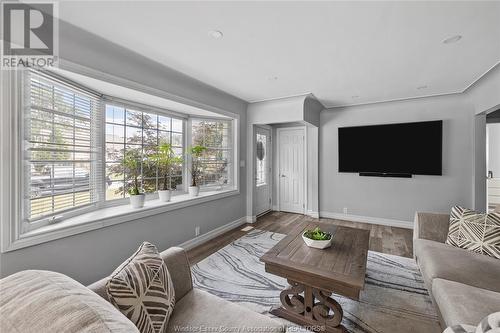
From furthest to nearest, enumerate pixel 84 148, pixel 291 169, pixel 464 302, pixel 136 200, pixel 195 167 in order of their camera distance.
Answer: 1. pixel 291 169
2. pixel 195 167
3. pixel 136 200
4. pixel 84 148
5. pixel 464 302

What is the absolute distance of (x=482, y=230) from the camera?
198 centimetres

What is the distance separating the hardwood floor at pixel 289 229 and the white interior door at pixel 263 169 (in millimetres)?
355

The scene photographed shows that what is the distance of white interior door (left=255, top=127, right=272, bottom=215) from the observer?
498 cm

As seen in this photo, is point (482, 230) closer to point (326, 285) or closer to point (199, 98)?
point (326, 285)

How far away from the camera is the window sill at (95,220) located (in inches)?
64.2

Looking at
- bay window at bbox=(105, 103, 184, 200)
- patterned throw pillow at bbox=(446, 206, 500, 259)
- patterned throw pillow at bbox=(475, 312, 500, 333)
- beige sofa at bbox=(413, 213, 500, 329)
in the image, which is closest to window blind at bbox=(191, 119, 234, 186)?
bay window at bbox=(105, 103, 184, 200)

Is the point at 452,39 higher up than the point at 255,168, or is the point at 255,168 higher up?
the point at 452,39

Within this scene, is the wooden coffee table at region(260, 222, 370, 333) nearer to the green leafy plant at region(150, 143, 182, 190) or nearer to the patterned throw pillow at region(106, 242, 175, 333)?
the patterned throw pillow at region(106, 242, 175, 333)

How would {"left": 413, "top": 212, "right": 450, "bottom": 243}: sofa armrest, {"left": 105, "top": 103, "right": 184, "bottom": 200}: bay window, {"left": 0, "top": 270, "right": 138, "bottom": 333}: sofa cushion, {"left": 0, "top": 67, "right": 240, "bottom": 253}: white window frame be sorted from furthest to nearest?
1. {"left": 105, "top": 103, "right": 184, "bottom": 200}: bay window
2. {"left": 413, "top": 212, "right": 450, "bottom": 243}: sofa armrest
3. {"left": 0, "top": 67, "right": 240, "bottom": 253}: white window frame
4. {"left": 0, "top": 270, "right": 138, "bottom": 333}: sofa cushion

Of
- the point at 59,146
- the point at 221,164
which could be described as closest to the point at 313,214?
the point at 221,164

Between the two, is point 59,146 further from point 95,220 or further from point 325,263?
point 325,263

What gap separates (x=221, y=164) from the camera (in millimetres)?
4109

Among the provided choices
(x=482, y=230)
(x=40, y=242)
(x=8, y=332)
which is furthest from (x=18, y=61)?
(x=482, y=230)

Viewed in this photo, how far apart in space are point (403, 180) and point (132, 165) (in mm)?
4547
